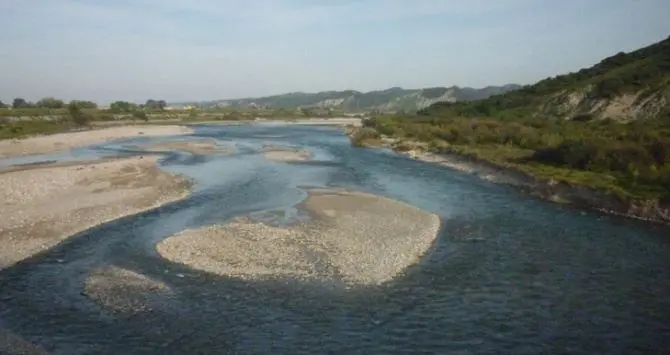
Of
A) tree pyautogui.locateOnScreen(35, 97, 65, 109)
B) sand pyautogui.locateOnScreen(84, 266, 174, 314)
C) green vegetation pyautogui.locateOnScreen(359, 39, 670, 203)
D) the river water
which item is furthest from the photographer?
tree pyautogui.locateOnScreen(35, 97, 65, 109)

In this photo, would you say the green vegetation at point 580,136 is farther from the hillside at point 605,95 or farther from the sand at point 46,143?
the sand at point 46,143

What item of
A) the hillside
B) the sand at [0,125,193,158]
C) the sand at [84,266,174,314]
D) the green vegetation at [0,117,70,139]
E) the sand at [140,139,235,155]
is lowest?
the sand at [84,266,174,314]

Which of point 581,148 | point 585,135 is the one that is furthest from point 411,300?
point 585,135

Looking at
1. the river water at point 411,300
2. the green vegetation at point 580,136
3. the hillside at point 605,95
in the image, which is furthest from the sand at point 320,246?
the hillside at point 605,95

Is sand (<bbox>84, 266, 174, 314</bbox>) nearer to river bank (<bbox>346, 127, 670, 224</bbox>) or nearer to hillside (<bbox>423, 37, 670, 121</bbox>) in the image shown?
river bank (<bbox>346, 127, 670, 224</bbox>)

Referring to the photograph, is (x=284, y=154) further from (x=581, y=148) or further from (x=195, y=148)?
(x=581, y=148)

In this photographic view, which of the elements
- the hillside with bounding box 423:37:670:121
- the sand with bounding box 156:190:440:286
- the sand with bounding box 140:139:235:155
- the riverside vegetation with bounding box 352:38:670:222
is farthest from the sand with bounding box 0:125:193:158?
the hillside with bounding box 423:37:670:121
